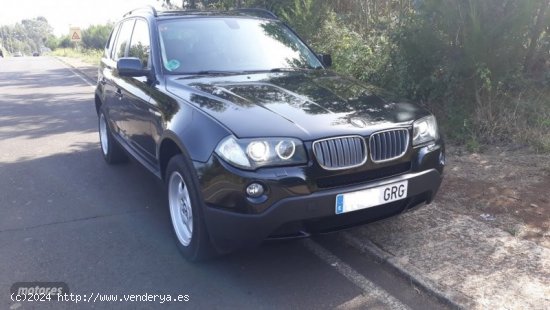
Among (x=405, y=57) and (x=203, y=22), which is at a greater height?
(x=203, y=22)

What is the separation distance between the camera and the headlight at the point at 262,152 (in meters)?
3.05

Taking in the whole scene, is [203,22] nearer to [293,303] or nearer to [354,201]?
[354,201]

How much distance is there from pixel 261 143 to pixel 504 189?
2.84 m

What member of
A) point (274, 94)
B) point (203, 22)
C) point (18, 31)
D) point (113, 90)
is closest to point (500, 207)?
point (274, 94)

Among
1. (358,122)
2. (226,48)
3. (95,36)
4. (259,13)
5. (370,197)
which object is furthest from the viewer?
(95,36)

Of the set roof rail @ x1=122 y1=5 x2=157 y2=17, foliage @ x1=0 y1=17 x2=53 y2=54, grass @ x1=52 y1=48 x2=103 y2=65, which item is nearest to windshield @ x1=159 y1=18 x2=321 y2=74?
roof rail @ x1=122 y1=5 x2=157 y2=17

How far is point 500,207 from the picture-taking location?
4398mm

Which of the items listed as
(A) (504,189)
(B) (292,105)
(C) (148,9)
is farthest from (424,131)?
(C) (148,9)

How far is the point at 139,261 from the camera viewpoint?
3.79 m

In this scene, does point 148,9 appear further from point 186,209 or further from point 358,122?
point 358,122

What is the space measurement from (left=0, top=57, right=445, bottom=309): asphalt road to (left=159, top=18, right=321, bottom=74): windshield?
148 centimetres

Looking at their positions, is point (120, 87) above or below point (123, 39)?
below

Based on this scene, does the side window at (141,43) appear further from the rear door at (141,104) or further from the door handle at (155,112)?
the door handle at (155,112)

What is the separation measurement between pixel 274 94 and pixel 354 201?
110cm
